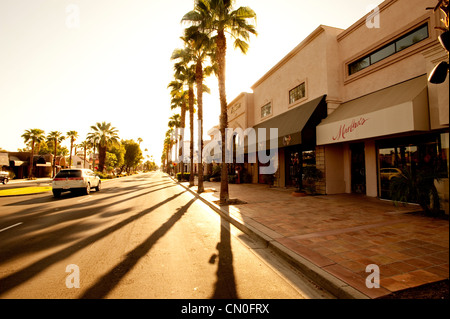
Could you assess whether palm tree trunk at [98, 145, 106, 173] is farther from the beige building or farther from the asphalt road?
the asphalt road

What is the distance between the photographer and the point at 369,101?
9.89 metres

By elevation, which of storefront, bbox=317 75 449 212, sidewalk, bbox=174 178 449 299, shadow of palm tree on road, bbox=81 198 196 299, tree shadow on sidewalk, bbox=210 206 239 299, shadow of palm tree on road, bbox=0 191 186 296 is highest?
storefront, bbox=317 75 449 212

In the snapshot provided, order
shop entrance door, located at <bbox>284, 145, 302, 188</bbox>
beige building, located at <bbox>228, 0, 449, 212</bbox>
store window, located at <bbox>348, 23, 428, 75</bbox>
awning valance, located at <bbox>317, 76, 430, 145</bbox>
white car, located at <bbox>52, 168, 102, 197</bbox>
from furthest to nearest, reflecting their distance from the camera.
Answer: shop entrance door, located at <bbox>284, 145, 302, 188</bbox>
white car, located at <bbox>52, 168, 102, 197</bbox>
store window, located at <bbox>348, 23, 428, 75</bbox>
beige building, located at <bbox>228, 0, 449, 212</bbox>
awning valance, located at <bbox>317, 76, 430, 145</bbox>

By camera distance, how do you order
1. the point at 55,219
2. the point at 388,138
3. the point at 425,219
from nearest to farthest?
the point at 425,219 → the point at 55,219 → the point at 388,138

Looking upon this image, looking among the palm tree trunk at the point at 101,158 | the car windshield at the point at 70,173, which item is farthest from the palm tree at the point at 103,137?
the car windshield at the point at 70,173

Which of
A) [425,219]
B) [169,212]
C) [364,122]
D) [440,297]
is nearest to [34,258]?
[169,212]

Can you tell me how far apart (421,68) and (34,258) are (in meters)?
13.0

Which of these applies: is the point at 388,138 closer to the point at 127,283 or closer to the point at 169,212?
the point at 169,212

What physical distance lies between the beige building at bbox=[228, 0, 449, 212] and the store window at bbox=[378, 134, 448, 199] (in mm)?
33

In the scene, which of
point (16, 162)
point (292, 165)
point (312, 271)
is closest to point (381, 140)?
point (292, 165)

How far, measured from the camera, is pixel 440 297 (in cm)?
278

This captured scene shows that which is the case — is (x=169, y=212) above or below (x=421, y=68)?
below

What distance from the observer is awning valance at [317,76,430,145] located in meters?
7.48

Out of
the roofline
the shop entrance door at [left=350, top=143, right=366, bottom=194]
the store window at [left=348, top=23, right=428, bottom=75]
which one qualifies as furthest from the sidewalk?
the roofline
